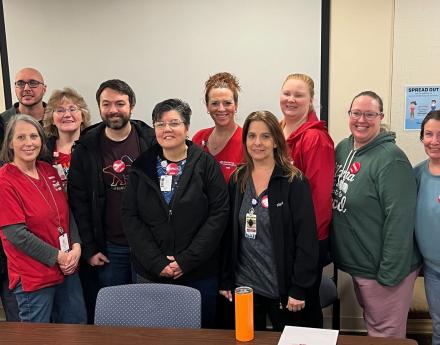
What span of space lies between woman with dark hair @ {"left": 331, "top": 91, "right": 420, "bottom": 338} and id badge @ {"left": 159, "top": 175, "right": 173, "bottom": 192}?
2.73 ft

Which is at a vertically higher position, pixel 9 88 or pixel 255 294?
pixel 9 88

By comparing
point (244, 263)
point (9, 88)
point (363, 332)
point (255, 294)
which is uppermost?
point (9, 88)

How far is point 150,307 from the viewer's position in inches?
71.5

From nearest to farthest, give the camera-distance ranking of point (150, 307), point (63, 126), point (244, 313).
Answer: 1. point (244, 313)
2. point (150, 307)
3. point (63, 126)

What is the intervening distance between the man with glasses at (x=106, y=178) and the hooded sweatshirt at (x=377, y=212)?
1081mm

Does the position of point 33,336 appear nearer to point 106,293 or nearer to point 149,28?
point 106,293

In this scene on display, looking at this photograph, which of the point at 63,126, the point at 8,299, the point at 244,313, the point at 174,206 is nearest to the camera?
the point at 244,313

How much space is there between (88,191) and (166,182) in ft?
1.67

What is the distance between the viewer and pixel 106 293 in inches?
72.4

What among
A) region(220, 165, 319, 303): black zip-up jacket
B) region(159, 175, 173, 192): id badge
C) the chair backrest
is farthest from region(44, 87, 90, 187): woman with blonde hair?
region(220, 165, 319, 303): black zip-up jacket

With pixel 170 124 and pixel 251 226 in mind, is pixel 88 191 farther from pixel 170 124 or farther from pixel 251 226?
pixel 251 226

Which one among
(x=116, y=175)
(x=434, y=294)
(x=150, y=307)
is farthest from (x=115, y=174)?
(x=434, y=294)

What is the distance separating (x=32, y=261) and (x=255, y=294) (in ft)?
3.62

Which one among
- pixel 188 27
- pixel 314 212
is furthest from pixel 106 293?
pixel 188 27
